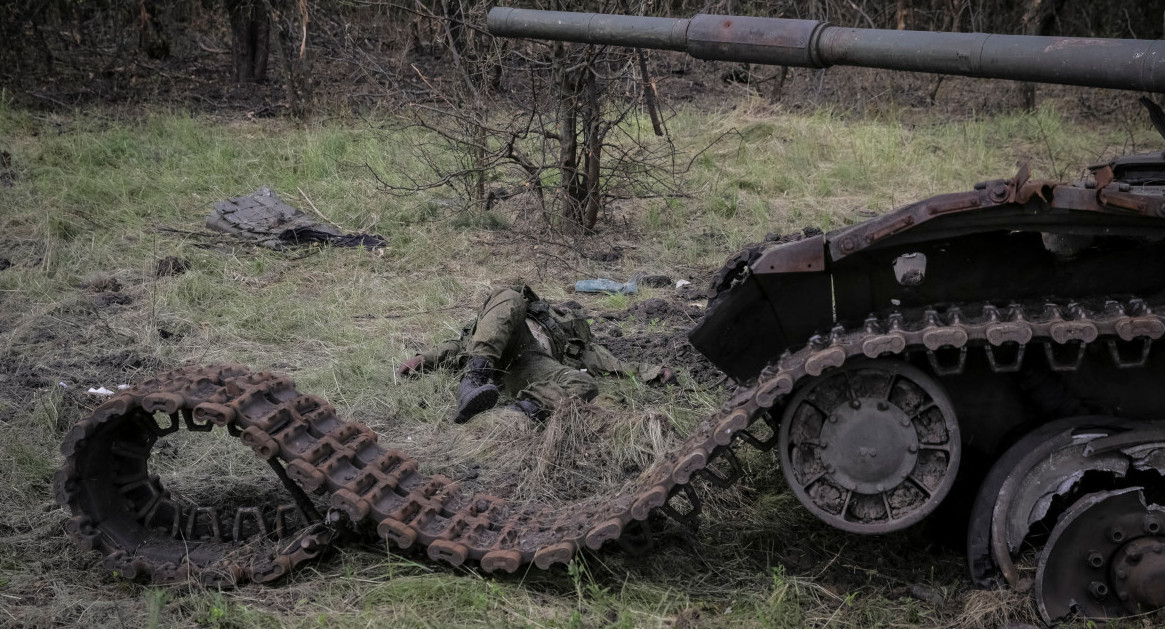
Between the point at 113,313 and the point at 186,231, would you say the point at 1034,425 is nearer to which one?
the point at 113,313

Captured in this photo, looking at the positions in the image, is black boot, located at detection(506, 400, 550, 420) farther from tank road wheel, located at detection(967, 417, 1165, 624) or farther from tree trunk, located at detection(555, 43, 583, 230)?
tree trunk, located at detection(555, 43, 583, 230)

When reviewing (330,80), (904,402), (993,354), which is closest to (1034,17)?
(330,80)

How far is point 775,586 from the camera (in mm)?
3900

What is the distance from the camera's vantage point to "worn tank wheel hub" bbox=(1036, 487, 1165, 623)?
11.5 feet

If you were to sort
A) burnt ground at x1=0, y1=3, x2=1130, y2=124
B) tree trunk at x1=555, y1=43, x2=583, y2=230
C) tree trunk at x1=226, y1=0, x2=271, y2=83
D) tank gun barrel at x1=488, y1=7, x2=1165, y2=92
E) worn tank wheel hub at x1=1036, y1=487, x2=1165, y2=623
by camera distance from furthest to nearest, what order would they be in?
tree trunk at x1=226, y1=0, x2=271, y2=83 < burnt ground at x1=0, y1=3, x2=1130, y2=124 < tree trunk at x1=555, y1=43, x2=583, y2=230 < worn tank wheel hub at x1=1036, y1=487, x2=1165, y2=623 < tank gun barrel at x1=488, y1=7, x2=1165, y2=92

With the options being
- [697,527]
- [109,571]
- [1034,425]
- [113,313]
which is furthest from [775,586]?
[113,313]

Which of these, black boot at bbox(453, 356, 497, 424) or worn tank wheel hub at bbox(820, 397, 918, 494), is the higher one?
worn tank wheel hub at bbox(820, 397, 918, 494)

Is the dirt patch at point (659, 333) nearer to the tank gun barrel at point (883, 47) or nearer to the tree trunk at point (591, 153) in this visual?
the tree trunk at point (591, 153)

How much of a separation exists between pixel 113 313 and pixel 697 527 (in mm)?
4773

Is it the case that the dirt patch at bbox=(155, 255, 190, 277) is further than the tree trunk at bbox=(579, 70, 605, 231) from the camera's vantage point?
No

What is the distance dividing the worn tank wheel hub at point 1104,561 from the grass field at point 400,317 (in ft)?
0.45

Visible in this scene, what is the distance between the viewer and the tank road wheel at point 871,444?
362 cm

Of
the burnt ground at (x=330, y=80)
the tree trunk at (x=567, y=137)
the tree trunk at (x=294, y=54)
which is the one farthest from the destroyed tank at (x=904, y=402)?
the tree trunk at (x=294, y=54)

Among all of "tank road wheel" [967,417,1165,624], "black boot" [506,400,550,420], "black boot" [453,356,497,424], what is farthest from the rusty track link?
"tank road wheel" [967,417,1165,624]
